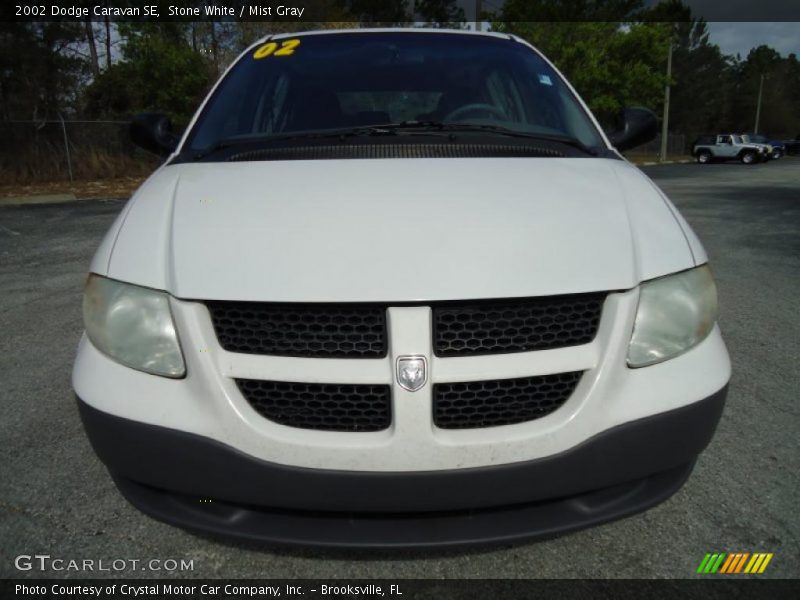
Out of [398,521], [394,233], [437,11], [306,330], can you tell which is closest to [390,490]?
[398,521]

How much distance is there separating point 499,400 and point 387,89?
5.58ft

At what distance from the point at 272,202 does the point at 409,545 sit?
38.5 inches

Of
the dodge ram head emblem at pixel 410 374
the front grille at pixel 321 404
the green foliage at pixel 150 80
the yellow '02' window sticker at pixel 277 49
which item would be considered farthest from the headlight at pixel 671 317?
the green foliage at pixel 150 80

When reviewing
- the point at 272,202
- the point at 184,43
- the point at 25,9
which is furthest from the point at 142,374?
the point at 184,43

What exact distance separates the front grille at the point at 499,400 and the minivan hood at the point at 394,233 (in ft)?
0.70

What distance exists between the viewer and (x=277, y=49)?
9.32 ft

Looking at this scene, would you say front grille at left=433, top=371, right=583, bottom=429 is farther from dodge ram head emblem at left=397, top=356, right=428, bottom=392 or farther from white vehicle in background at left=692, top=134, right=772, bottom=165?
white vehicle in background at left=692, top=134, right=772, bottom=165

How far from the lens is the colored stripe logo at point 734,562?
168cm

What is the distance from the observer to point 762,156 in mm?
32125

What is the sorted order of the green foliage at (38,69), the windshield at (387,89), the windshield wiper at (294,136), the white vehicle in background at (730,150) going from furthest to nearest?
1. the white vehicle in background at (730,150)
2. the green foliage at (38,69)
3. the windshield at (387,89)
4. the windshield wiper at (294,136)

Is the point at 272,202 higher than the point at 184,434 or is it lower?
higher

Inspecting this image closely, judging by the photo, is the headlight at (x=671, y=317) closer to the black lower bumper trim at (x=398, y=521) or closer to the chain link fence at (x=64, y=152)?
the black lower bumper trim at (x=398, y=521)

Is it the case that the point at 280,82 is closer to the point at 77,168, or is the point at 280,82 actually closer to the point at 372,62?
the point at 372,62

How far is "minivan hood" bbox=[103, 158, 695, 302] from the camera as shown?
4.67 ft
